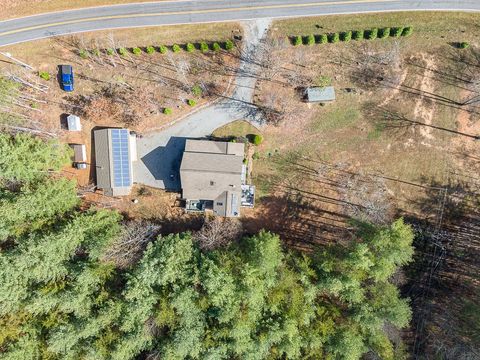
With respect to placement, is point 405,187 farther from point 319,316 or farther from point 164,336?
point 164,336

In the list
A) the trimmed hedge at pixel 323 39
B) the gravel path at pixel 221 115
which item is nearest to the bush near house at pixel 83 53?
the gravel path at pixel 221 115

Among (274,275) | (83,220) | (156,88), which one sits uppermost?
(156,88)

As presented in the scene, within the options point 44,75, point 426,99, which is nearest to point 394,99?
point 426,99

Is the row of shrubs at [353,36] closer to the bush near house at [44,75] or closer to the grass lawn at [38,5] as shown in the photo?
the grass lawn at [38,5]

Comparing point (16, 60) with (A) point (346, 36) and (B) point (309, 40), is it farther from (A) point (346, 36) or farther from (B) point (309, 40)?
(A) point (346, 36)

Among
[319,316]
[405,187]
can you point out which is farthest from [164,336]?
[405,187]

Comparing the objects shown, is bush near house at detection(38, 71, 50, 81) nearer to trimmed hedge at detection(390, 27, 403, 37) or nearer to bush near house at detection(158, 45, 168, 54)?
bush near house at detection(158, 45, 168, 54)
